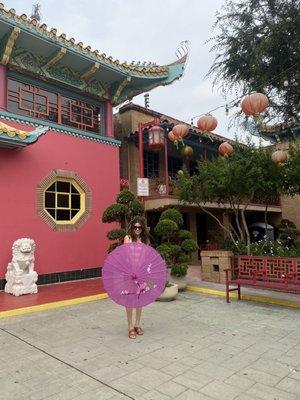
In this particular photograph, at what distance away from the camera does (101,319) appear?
253 inches

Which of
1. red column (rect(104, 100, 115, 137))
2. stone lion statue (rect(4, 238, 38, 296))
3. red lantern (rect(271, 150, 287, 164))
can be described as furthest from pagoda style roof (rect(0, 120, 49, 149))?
red lantern (rect(271, 150, 287, 164))

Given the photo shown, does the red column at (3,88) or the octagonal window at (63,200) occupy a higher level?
the red column at (3,88)

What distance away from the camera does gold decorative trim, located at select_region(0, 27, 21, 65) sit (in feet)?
29.3

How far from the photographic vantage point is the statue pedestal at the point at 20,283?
8.41 m

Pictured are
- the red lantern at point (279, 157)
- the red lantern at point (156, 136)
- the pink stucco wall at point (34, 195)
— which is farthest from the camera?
the red lantern at point (156, 136)

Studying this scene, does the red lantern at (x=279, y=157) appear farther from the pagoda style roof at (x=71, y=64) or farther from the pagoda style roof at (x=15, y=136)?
the pagoda style roof at (x=15, y=136)

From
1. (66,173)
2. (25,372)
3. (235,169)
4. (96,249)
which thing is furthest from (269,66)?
(25,372)

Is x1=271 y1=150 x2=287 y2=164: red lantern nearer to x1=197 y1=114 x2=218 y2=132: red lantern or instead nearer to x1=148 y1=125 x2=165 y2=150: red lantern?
x1=197 y1=114 x2=218 y2=132: red lantern

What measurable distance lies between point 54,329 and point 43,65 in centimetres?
746

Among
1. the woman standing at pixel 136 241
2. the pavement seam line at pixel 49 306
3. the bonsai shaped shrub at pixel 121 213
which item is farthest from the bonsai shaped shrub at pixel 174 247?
the woman standing at pixel 136 241

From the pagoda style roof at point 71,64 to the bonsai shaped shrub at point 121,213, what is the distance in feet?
13.9

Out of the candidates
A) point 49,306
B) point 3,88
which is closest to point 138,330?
point 49,306

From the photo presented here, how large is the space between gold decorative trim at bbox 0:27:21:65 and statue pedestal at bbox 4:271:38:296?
531cm

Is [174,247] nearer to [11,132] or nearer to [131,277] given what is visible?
[131,277]
